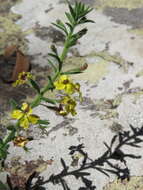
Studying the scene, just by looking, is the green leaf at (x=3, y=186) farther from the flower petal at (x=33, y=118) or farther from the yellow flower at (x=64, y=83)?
the yellow flower at (x=64, y=83)

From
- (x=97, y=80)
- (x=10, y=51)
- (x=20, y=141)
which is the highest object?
(x=10, y=51)

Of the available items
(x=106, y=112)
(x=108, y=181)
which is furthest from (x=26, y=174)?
(x=106, y=112)

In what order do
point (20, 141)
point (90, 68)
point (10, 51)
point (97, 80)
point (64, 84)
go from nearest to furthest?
point (64, 84) → point (20, 141) → point (97, 80) → point (90, 68) → point (10, 51)

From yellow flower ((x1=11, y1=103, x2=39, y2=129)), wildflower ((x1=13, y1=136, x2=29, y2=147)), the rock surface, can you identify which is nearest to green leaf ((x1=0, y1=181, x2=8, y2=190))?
the rock surface

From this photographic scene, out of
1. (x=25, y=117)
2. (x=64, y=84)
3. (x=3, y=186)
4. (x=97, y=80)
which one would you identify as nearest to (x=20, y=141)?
(x=25, y=117)

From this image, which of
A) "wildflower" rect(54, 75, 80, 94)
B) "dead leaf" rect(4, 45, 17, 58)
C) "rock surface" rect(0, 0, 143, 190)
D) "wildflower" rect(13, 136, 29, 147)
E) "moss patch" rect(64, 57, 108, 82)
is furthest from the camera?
"dead leaf" rect(4, 45, 17, 58)

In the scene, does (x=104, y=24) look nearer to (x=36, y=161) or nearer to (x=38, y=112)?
(x=38, y=112)

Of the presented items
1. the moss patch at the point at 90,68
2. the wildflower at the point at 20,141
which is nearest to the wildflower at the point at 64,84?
the wildflower at the point at 20,141

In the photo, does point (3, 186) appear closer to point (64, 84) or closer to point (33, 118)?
point (33, 118)

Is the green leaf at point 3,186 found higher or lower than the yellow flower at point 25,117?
lower

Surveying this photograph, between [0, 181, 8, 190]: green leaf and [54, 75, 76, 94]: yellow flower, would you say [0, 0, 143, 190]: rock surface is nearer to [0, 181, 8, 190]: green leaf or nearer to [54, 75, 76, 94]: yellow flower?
[0, 181, 8, 190]: green leaf

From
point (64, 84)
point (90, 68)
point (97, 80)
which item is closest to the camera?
point (64, 84)
